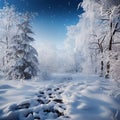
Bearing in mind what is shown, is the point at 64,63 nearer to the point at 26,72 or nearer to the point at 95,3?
the point at 26,72

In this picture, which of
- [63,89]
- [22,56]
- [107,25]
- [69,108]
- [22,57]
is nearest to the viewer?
[69,108]

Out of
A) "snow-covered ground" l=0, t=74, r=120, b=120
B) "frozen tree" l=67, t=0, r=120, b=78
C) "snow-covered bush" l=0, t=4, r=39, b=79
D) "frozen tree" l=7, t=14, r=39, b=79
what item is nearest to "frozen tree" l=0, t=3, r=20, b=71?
"snow-covered bush" l=0, t=4, r=39, b=79

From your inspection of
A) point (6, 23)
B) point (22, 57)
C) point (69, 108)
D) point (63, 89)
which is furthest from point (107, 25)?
point (6, 23)

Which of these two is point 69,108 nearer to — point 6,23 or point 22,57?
point 22,57

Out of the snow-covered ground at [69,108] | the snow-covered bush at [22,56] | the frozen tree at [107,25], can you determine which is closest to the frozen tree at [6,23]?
the snow-covered bush at [22,56]

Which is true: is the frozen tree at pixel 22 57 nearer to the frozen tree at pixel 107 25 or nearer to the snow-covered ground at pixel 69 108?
the frozen tree at pixel 107 25

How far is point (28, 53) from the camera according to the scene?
16.1 m

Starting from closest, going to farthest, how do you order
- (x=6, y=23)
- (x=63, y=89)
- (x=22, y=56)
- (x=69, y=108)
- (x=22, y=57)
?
1. (x=69, y=108)
2. (x=63, y=89)
3. (x=22, y=57)
4. (x=22, y=56)
5. (x=6, y=23)

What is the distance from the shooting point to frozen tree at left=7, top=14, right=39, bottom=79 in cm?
1528

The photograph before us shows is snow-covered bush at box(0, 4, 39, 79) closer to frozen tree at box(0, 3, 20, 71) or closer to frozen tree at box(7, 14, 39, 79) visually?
frozen tree at box(7, 14, 39, 79)

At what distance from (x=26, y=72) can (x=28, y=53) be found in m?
2.16

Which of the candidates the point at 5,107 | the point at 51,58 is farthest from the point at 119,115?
the point at 51,58

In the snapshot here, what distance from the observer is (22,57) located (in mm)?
15727

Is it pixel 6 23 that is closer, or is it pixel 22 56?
pixel 22 56
